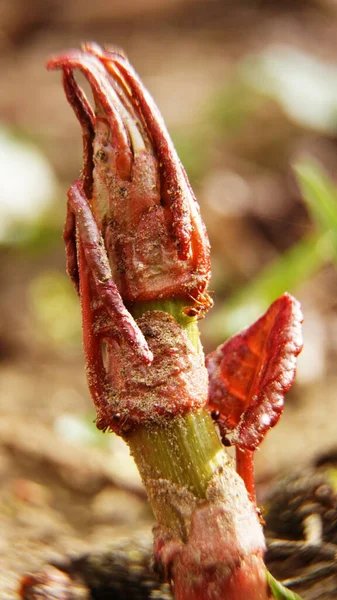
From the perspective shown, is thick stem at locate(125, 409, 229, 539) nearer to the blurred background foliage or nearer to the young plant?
the young plant

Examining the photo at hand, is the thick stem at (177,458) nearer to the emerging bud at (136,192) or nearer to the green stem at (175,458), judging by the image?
the green stem at (175,458)

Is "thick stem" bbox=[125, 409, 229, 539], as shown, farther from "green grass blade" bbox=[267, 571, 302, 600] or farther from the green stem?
"green grass blade" bbox=[267, 571, 302, 600]

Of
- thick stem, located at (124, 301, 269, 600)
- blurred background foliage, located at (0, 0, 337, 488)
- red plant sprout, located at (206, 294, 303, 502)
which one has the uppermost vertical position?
blurred background foliage, located at (0, 0, 337, 488)

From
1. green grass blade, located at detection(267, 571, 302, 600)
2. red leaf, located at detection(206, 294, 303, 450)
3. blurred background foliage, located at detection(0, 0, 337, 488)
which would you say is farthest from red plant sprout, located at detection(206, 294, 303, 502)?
blurred background foliage, located at detection(0, 0, 337, 488)

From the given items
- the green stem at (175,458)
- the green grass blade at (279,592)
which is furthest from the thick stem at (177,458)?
the green grass blade at (279,592)

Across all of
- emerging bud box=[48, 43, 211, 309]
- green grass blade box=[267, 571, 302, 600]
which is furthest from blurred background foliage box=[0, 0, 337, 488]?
green grass blade box=[267, 571, 302, 600]

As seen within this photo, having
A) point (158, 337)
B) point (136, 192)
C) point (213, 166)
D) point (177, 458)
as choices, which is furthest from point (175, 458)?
point (213, 166)

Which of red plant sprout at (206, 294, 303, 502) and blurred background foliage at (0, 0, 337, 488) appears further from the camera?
blurred background foliage at (0, 0, 337, 488)

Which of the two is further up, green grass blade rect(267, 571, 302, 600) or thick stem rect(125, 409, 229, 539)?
thick stem rect(125, 409, 229, 539)
